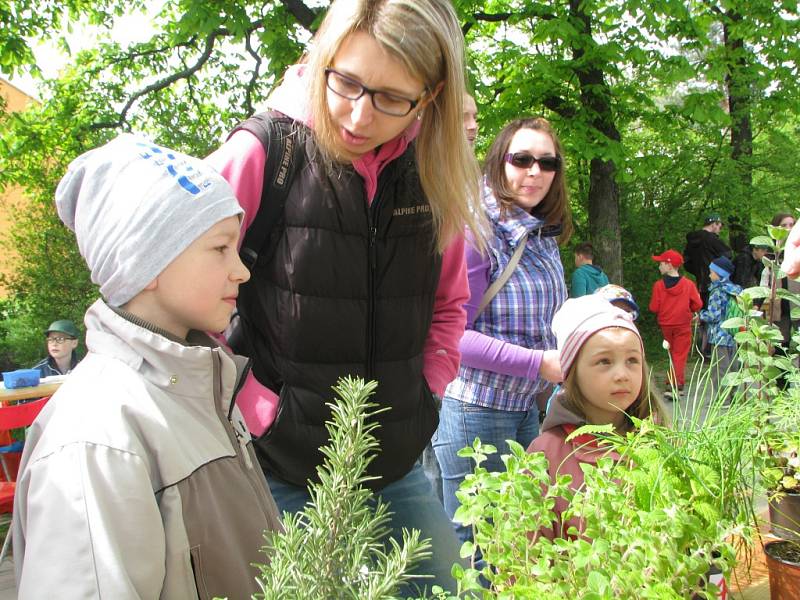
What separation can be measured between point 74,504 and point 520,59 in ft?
30.8

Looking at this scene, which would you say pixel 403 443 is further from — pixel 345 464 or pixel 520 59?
pixel 520 59

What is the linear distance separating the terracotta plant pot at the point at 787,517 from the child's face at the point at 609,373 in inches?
30.9

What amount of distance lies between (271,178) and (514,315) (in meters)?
1.23

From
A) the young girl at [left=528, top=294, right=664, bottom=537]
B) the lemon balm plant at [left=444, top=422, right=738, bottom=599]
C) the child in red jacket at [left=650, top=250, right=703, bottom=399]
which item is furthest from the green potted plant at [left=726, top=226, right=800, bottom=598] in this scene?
the child in red jacket at [left=650, top=250, right=703, bottom=399]

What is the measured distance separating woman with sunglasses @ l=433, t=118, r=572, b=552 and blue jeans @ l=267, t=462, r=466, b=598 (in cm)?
60

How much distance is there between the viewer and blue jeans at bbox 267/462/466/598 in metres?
1.86

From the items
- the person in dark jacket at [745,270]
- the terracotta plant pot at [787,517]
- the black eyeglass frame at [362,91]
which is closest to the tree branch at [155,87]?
the person in dark jacket at [745,270]

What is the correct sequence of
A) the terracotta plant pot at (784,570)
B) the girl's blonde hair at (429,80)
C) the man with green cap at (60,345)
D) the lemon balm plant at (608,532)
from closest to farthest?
the lemon balm plant at (608,532), the terracotta plant pot at (784,570), the girl's blonde hair at (429,80), the man with green cap at (60,345)

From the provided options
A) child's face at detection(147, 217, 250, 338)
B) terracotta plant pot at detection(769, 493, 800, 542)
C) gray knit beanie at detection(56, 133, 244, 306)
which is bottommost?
terracotta plant pot at detection(769, 493, 800, 542)

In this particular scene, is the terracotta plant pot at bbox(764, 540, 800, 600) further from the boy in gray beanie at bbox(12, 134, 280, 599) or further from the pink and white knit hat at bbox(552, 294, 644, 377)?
the pink and white knit hat at bbox(552, 294, 644, 377)

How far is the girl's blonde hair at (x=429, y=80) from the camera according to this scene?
1712 millimetres

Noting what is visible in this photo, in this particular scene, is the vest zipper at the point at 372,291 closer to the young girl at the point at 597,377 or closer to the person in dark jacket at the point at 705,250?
the young girl at the point at 597,377

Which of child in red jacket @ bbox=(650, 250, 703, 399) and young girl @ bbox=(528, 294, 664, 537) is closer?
young girl @ bbox=(528, 294, 664, 537)

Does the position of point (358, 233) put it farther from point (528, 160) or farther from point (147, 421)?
point (528, 160)
